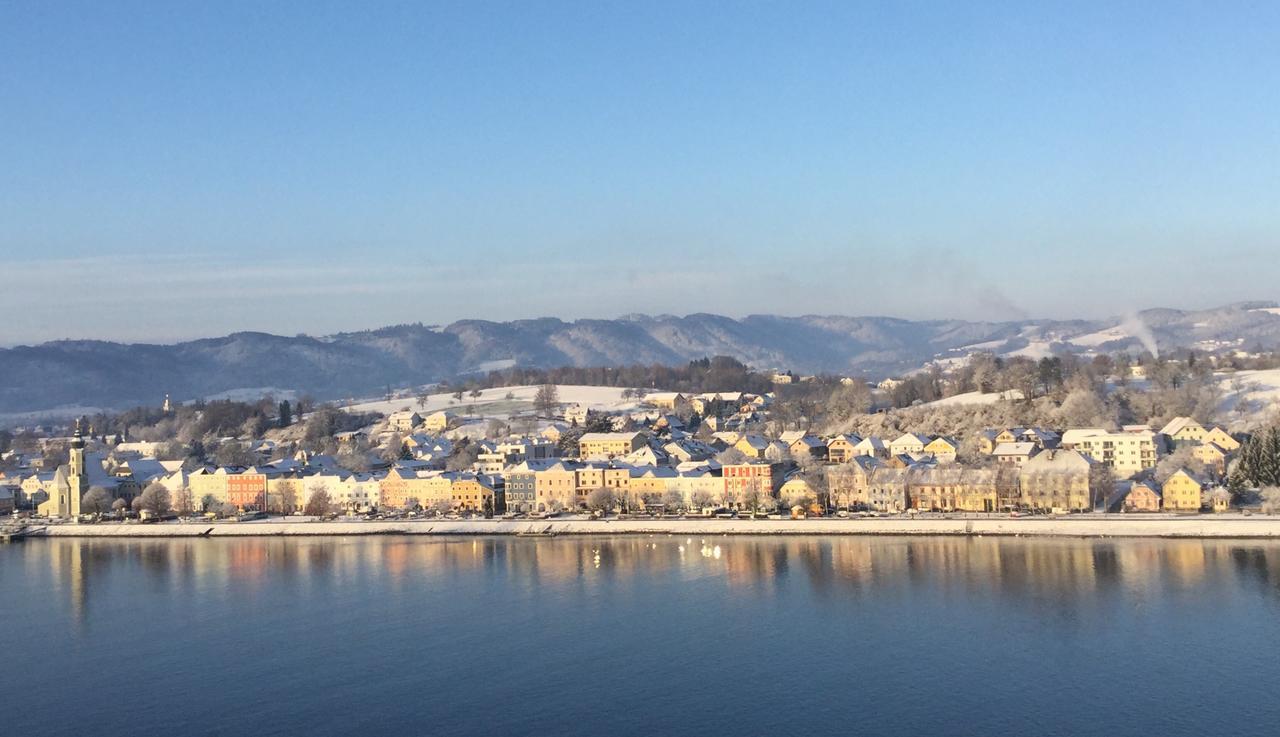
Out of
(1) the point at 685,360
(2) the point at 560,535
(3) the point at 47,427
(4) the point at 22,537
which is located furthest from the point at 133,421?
(1) the point at 685,360

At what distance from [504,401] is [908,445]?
2490 cm

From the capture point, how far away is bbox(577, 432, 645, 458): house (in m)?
32.1

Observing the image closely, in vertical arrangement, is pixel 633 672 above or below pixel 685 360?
below

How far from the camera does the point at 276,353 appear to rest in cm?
11144

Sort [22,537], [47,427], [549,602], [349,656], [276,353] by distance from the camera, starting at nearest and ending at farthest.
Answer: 1. [349,656]
2. [549,602]
3. [22,537]
4. [47,427]
5. [276,353]

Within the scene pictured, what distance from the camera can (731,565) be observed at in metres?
18.0

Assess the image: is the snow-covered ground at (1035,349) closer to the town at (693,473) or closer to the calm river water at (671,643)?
the town at (693,473)

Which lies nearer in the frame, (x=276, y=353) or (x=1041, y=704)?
(x=1041, y=704)

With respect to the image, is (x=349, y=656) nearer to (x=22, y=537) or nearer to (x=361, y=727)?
(x=361, y=727)

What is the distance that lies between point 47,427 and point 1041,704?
202ft

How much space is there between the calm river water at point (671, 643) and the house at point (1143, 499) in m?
3.31

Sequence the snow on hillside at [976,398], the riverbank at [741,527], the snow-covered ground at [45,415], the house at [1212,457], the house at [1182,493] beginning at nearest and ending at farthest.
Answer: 1. the riverbank at [741,527]
2. the house at [1182,493]
3. the house at [1212,457]
4. the snow on hillside at [976,398]
5. the snow-covered ground at [45,415]

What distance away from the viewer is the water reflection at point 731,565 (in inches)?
614

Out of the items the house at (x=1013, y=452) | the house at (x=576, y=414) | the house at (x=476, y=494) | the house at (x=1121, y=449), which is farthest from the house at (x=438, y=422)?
the house at (x=1121, y=449)
